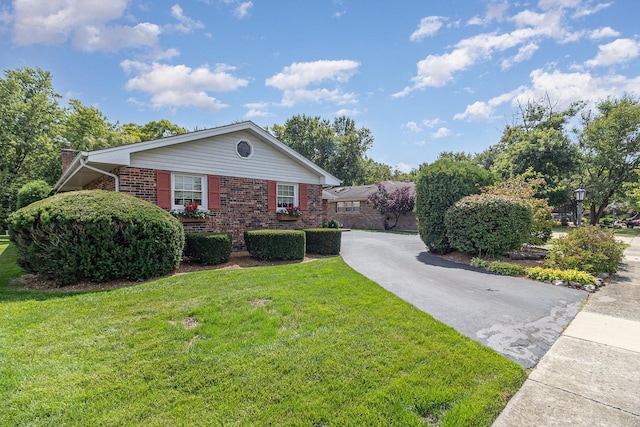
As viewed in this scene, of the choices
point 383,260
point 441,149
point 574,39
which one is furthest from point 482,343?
point 441,149

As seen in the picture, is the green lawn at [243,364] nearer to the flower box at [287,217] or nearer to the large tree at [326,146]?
the flower box at [287,217]

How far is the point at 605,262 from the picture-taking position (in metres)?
6.93

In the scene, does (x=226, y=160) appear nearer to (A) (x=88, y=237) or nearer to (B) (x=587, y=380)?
(A) (x=88, y=237)

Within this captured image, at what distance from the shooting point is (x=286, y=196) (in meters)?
11.4

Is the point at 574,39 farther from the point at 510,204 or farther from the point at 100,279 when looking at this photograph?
the point at 100,279

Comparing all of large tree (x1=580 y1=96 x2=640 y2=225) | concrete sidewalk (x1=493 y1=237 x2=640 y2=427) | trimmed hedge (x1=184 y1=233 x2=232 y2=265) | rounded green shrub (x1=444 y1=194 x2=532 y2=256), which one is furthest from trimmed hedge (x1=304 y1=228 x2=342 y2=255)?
large tree (x1=580 y1=96 x2=640 y2=225)

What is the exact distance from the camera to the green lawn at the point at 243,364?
224 cm

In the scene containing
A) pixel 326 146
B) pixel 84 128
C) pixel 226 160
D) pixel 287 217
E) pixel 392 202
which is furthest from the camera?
pixel 326 146

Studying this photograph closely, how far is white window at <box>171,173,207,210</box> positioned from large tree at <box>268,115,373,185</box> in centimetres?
2512

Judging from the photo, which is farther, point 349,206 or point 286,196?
point 349,206

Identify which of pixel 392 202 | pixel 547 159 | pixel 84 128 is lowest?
pixel 392 202

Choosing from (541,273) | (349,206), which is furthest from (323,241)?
(349,206)

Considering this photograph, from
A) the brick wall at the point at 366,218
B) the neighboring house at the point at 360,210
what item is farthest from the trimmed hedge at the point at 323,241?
the neighboring house at the point at 360,210

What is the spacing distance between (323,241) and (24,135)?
26453 millimetres
